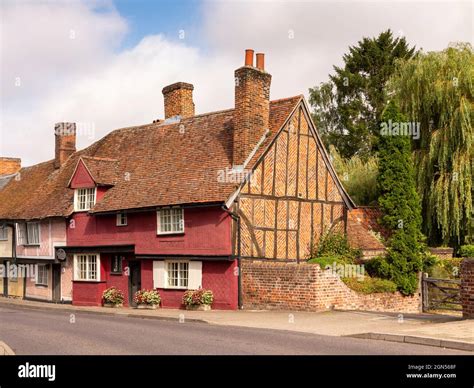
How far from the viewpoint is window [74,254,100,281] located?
28225mm

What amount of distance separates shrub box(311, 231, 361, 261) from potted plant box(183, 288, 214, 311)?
493 cm

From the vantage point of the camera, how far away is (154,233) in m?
25.3

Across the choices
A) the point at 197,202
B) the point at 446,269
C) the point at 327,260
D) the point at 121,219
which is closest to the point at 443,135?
the point at 446,269

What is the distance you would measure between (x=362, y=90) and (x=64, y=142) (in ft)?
80.5

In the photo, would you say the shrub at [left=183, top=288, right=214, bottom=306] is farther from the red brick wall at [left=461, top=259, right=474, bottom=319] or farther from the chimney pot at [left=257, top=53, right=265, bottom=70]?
the red brick wall at [left=461, top=259, right=474, bottom=319]

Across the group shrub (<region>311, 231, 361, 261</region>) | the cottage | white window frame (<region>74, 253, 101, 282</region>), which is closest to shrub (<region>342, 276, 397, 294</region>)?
shrub (<region>311, 231, 361, 261</region>)

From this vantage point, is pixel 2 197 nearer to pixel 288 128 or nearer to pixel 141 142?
pixel 141 142

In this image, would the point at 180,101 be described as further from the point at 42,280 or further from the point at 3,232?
the point at 3,232

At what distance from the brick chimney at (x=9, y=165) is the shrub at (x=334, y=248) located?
26.6 metres

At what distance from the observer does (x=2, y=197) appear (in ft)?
125
